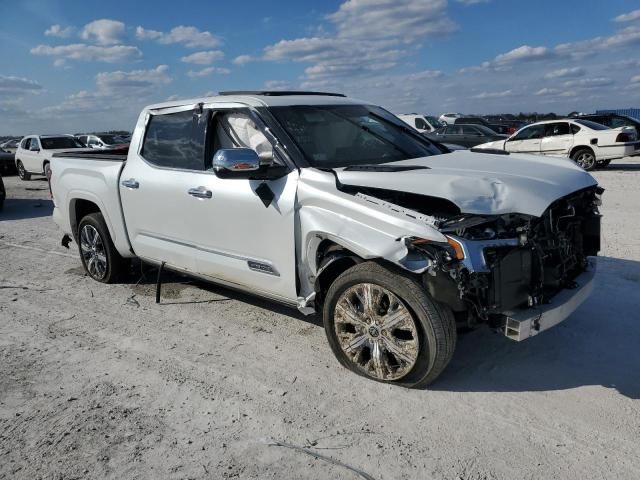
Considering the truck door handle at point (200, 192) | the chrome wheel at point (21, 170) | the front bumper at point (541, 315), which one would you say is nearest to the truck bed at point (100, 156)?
the truck door handle at point (200, 192)

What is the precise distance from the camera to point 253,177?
3904mm

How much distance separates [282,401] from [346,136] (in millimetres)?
2109

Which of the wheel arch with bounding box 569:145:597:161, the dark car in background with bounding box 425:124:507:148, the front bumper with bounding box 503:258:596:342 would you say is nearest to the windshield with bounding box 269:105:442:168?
the front bumper with bounding box 503:258:596:342

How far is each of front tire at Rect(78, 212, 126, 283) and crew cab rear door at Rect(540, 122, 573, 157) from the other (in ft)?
45.7

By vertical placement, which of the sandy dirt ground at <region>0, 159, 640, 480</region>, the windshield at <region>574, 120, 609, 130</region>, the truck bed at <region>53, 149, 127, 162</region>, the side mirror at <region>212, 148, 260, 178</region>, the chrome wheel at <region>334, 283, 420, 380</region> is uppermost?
the windshield at <region>574, 120, 609, 130</region>

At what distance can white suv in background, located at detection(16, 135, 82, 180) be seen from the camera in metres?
18.4

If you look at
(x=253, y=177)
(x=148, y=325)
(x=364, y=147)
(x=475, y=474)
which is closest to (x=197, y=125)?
(x=253, y=177)

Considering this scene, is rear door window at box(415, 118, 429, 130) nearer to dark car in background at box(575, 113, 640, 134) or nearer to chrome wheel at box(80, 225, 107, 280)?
dark car in background at box(575, 113, 640, 134)

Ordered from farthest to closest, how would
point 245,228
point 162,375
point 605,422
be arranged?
point 245,228 < point 162,375 < point 605,422

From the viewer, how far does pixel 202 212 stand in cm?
448

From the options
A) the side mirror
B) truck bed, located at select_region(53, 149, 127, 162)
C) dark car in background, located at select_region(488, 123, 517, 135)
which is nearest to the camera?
the side mirror

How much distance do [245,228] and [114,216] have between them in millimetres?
2056

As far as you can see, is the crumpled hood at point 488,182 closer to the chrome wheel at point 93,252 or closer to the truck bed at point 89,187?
the truck bed at point 89,187

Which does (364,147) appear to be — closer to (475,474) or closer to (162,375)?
(162,375)
